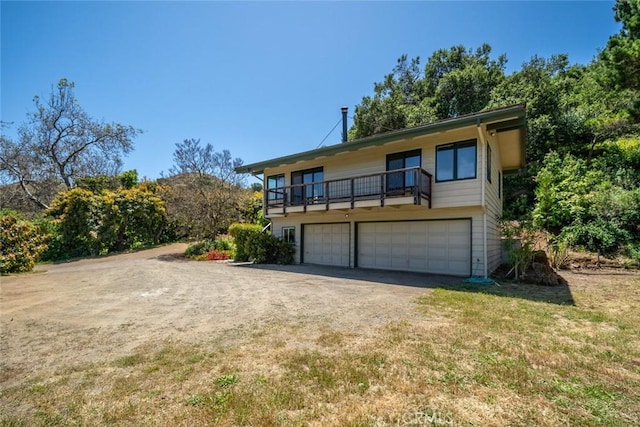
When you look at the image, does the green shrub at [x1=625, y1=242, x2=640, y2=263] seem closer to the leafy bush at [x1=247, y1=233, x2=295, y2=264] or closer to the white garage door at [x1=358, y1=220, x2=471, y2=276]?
the white garage door at [x1=358, y1=220, x2=471, y2=276]

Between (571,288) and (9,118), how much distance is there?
32796mm

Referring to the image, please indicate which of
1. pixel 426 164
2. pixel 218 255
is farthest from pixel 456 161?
pixel 218 255

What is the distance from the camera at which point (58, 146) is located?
75.6 feet

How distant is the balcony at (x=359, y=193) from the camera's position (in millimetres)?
10031

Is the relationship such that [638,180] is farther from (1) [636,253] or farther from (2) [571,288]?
(2) [571,288]

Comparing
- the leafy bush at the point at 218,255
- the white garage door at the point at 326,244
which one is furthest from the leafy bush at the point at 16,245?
the white garage door at the point at 326,244

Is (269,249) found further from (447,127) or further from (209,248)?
(447,127)

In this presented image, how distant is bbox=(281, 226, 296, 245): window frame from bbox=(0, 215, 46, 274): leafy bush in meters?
10.4

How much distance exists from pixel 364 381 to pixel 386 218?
9.22m

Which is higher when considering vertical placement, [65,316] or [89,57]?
[89,57]

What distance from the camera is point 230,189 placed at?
63.3ft

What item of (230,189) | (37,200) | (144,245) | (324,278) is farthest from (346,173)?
(37,200)

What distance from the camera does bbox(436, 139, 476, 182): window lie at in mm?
9807

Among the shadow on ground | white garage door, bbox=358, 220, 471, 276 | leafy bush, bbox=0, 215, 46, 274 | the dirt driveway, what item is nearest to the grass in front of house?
the dirt driveway
